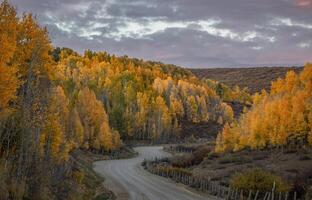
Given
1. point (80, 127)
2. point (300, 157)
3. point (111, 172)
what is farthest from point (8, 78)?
point (80, 127)

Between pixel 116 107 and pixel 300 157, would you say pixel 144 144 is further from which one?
pixel 300 157

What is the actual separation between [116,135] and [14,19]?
75811mm

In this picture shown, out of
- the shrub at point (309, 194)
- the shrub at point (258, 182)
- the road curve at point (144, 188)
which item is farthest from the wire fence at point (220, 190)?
the road curve at point (144, 188)

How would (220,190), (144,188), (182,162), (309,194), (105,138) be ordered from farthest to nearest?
(105,138) < (182,162) < (144,188) < (220,190) < (309,194)

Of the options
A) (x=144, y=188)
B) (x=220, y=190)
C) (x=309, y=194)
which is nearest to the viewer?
(x=309, y=194)

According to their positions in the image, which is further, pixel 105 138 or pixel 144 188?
pixel 105 138

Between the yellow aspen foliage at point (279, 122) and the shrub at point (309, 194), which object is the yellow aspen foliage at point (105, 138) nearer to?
the yellow aspen foliage at point (279, 122)

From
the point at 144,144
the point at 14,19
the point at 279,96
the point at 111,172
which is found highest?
the point at 14,19

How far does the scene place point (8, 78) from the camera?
26625 millimetres

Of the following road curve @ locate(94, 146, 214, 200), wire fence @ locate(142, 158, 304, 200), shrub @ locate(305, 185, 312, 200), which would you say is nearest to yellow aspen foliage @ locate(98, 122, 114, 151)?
wire fence @ locate(142, 158, 304, 200)

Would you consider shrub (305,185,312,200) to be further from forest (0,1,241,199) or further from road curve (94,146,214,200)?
forest (0,1,241,199)

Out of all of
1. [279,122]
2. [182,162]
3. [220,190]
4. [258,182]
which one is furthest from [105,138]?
[258,182]

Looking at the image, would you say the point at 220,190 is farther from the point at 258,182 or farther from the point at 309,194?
the point at 309,194

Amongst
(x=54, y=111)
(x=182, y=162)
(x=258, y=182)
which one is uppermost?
(x=54, y=111)
